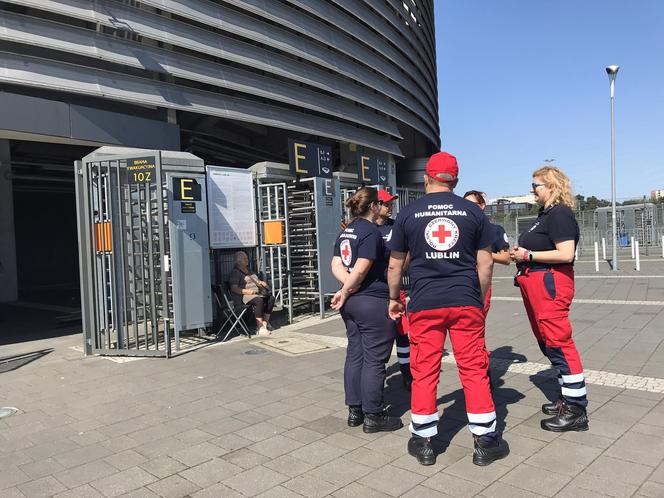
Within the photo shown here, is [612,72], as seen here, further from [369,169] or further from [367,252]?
[367,252]

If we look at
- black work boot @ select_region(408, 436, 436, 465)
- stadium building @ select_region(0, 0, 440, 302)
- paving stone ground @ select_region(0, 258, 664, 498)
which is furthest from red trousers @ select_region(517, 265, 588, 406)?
stadium building @ select_region(0, 0, 440, 302)

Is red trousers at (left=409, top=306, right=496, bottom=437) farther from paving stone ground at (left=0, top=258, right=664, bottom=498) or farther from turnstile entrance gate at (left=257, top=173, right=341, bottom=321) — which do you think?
turnstile entrance gate at (left=257, top=173, right=341, bottom=321)

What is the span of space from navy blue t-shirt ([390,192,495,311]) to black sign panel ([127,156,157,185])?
429cm

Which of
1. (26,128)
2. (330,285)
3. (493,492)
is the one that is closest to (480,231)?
(493,492)

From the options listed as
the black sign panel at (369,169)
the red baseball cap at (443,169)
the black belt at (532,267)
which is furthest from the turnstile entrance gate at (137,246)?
the black sign panel at (369,169)

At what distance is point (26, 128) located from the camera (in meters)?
9.52

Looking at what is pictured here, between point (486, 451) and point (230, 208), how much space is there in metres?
5.98

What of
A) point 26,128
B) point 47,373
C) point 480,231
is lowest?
point 47,373

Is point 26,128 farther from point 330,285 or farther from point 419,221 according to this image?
point 419,221

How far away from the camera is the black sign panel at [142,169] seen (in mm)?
6711

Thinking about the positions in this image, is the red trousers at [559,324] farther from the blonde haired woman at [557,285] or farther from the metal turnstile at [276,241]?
the metal turnstile at [276,241]

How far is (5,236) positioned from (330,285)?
1104 centimetres

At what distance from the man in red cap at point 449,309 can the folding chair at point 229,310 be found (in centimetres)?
501

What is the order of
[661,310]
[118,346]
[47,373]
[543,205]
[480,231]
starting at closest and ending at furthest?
[480,231]
[543,205]
[47,373]
[118,346]
[661,310]
